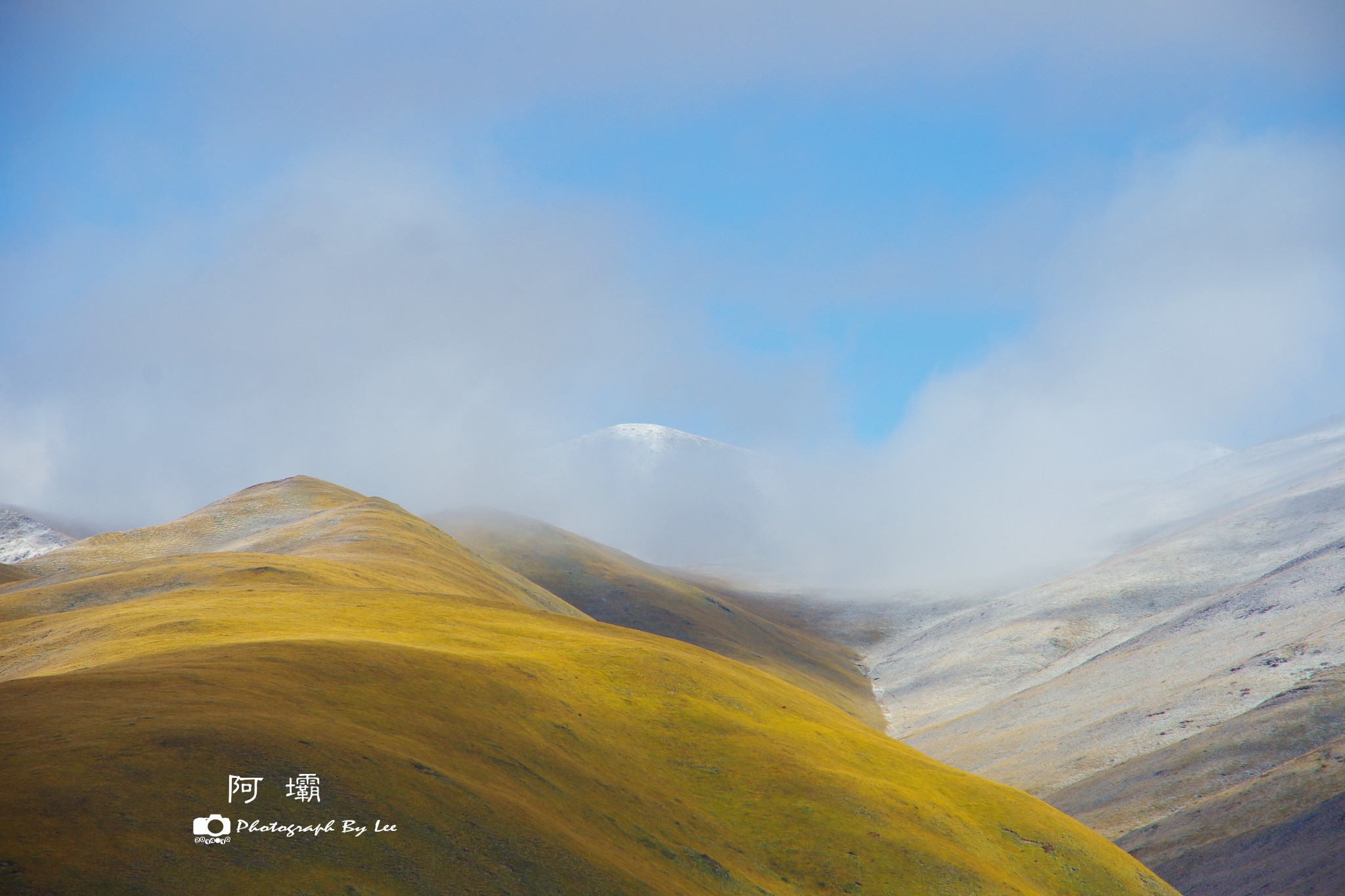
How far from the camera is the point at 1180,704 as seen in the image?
11244cm

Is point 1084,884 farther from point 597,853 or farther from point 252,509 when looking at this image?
point 252,509

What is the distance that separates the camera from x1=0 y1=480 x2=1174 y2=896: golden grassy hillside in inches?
960

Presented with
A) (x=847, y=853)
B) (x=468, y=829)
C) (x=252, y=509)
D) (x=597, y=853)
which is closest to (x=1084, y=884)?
(x=847, y=853)

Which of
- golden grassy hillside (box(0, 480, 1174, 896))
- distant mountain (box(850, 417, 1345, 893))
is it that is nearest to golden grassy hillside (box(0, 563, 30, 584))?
golden grassy hillside (box(0, 480, 1174, 896))

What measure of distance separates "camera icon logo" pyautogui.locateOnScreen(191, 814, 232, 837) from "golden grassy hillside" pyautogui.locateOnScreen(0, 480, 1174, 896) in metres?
0.34

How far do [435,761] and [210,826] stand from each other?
35.3 ft

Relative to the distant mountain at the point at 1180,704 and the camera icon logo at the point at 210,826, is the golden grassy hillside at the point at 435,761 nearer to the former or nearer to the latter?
the camera icon logo at the point at 210,826

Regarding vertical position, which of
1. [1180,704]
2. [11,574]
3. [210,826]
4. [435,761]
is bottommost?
[1180,704]

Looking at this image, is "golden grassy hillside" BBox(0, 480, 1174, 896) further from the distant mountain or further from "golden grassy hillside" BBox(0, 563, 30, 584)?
the distant mountain

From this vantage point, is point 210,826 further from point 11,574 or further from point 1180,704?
point 1180,704

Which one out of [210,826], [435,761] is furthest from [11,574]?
[210,826]

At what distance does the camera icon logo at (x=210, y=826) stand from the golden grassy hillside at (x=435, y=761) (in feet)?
1.11

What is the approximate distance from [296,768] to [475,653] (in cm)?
2550

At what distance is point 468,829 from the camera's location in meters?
30.4
